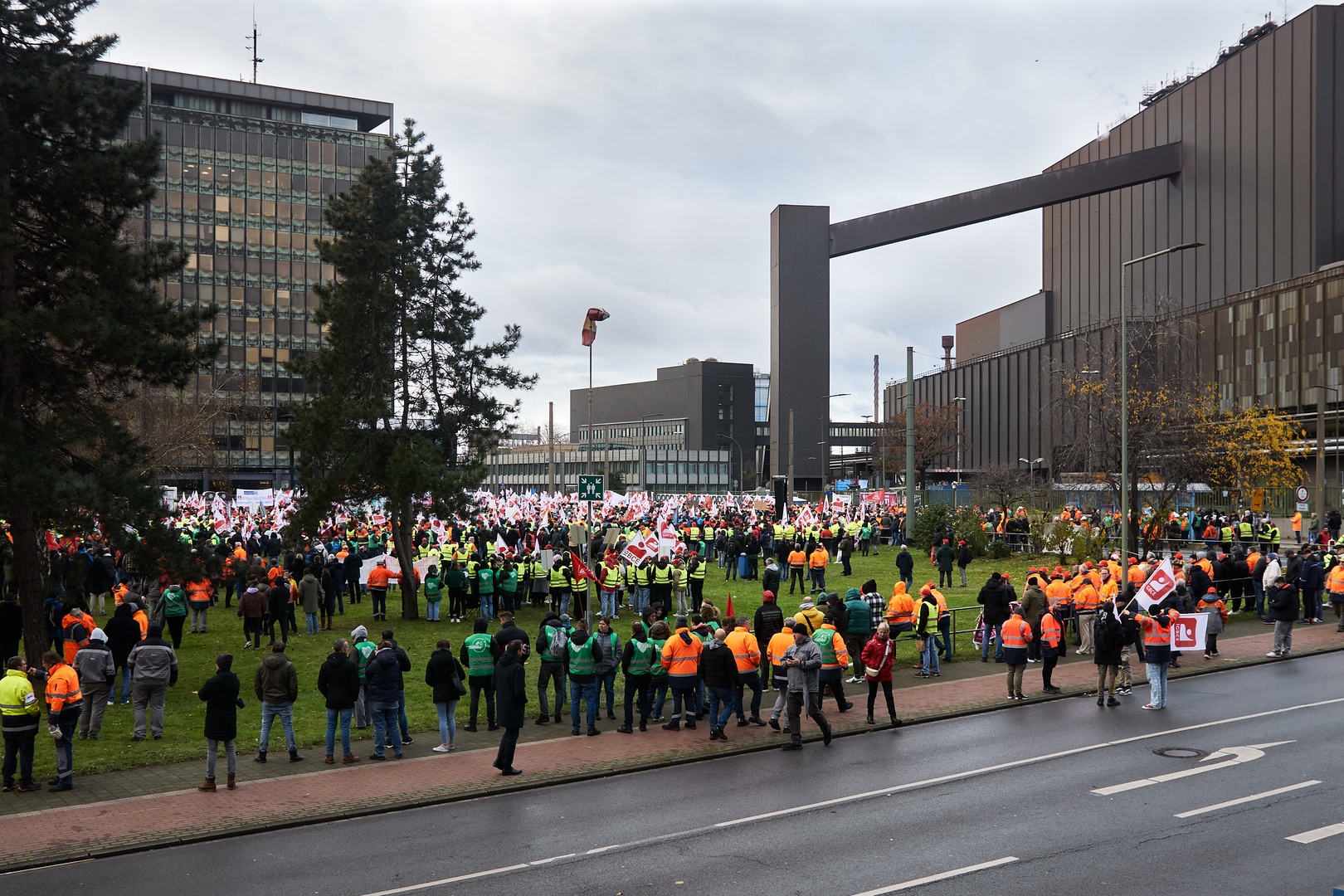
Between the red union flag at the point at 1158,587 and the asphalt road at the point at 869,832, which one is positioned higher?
the red union flag at the point at 1158,587

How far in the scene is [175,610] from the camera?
69.4 ft

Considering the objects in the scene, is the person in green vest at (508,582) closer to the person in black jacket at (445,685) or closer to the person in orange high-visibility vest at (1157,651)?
the person in black jacket at (445,685)

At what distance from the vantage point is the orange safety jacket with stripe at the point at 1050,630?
17.8 meters

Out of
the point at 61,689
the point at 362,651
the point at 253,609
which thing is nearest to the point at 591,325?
the point at 253,609

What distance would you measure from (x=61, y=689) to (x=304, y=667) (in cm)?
761

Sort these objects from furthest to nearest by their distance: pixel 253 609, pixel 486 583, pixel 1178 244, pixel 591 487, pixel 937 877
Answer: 1. pixel 1178 244
2. pixel 486 583
3. pixel 591 487
4. pixel 253 609
5. pixel 937 877

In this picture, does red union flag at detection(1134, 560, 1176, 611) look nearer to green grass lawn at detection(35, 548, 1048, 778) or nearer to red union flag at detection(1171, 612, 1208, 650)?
red union flag at detection(1171, 612, 1208, 650)

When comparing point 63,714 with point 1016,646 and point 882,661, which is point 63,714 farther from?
point 1016,646

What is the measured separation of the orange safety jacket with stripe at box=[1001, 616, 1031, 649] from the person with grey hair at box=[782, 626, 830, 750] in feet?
13.5

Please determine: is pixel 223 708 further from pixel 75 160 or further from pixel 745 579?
pixel 745 579

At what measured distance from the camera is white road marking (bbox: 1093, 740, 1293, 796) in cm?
1190

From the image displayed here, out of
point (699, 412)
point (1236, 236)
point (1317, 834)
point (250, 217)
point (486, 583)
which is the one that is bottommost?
point (1317, 834)

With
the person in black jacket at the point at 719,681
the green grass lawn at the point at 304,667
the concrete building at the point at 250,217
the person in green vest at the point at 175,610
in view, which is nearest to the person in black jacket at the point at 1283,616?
the green grass lawn at the point at 304,667

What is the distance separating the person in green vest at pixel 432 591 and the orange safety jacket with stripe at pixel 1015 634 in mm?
14632
